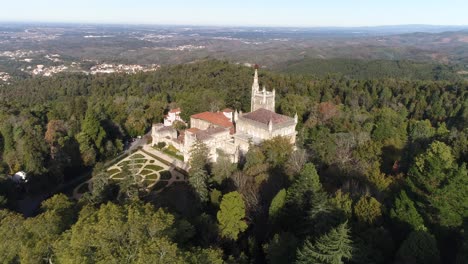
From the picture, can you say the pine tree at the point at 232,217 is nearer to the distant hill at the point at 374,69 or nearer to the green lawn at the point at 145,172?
the green lawn at the point at 145,172

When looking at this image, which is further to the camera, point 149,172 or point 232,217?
point 149,172

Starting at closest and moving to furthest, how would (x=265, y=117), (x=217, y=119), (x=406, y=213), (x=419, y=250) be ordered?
(x=419, y=250), (x=406, y=213), (x=265, y=117), (x=217, y=119)

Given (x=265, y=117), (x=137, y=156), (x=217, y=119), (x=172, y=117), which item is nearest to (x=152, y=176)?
(x=137, y=156)

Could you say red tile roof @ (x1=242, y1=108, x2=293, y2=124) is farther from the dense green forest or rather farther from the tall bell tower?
the tall bell tower

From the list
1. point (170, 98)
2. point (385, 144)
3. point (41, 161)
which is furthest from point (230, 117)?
point (170, 98)

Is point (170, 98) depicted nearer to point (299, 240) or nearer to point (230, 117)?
point (230, 117)

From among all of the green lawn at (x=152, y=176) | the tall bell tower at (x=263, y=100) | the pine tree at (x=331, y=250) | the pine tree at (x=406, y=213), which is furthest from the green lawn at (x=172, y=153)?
the pine tree at (x=331, y=250)

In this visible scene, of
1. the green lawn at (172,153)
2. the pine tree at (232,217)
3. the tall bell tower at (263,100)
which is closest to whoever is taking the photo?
the pine tree at (232,217)

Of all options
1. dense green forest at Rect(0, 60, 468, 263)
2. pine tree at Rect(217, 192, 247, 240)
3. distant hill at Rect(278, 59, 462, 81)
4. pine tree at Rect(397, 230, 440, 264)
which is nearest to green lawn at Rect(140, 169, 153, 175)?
dense green forest at Rect(0, 60, 468, 263)

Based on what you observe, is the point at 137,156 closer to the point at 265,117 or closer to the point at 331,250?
the point at 265,117

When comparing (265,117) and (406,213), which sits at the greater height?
(265,117)
